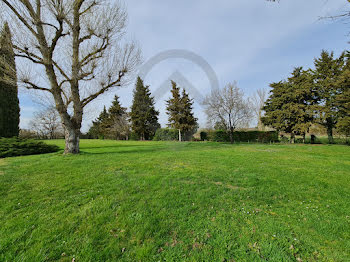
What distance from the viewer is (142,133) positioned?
31.6m

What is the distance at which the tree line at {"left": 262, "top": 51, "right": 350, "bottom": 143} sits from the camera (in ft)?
58.6

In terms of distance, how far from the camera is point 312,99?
20.4 m

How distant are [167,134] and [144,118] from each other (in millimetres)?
6796

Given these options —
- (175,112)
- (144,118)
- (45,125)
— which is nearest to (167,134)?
(175,112)

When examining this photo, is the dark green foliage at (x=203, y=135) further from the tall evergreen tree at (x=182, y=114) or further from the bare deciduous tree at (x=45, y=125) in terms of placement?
the bare deciduous tree at (x=45, y=125)

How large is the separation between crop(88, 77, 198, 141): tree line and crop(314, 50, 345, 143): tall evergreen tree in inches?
697

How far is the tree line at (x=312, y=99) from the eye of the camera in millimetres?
17875

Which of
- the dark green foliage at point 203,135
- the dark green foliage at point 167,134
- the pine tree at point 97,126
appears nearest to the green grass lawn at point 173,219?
the dark green foliage at point 203,135

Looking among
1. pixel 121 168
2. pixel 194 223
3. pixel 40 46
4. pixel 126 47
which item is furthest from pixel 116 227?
pixel 40 46

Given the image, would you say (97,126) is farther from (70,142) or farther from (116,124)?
(70,142)

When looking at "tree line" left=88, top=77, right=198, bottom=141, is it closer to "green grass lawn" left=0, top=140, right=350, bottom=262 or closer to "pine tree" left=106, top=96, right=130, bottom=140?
"pine tree" left=106, top=96, right=130, bottom=140

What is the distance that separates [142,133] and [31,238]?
1187 inches

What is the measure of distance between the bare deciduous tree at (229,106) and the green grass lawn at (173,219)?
1605 cm

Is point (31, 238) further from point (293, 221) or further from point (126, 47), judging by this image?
point (126, 47)
